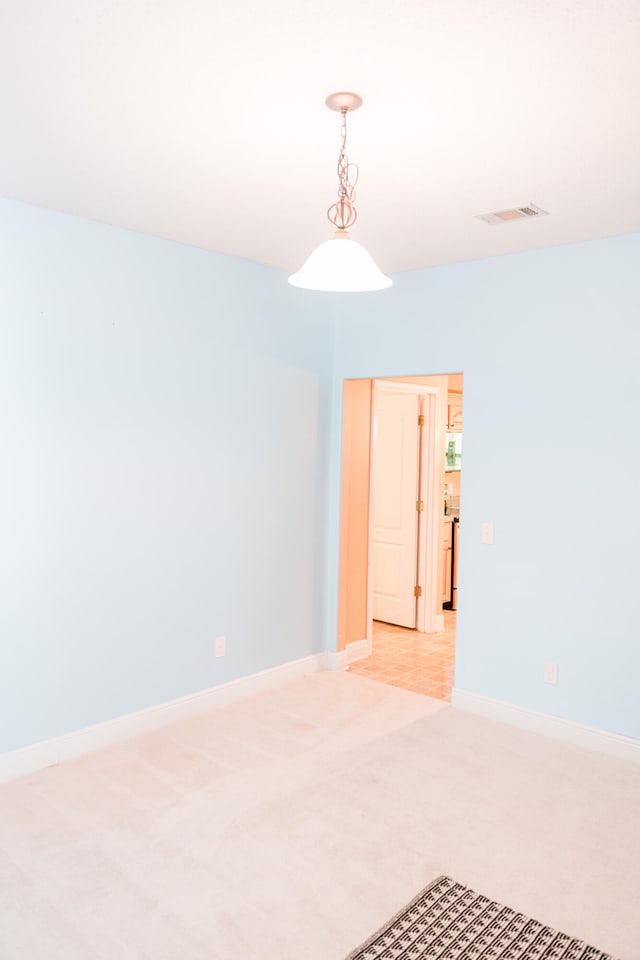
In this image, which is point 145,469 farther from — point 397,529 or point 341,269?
point 397,529

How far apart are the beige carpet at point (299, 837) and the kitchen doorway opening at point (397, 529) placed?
1.25 meters

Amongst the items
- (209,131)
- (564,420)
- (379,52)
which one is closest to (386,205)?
(209,131)

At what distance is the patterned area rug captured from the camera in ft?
7.16

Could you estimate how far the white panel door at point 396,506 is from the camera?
5.93 metres

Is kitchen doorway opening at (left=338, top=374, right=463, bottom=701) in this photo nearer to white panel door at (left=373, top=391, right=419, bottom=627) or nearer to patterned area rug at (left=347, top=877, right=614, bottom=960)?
white panel door at (left=373, top=391, right=419, bottom=627)

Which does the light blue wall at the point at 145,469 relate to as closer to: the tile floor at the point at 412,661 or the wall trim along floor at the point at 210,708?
the wall trim along floor at the point at 210,708

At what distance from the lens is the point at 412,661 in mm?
5160

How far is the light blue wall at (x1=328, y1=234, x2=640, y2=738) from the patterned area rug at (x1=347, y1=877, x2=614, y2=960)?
1.59 metres

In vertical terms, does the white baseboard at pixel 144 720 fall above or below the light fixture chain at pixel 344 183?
below

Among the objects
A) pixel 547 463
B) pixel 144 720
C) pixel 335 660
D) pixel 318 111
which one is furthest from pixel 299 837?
pixel 318 111

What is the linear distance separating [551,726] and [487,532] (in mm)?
1112

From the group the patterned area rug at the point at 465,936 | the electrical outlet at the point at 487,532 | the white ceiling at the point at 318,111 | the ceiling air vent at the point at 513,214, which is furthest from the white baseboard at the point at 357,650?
the ceiling air vent at the point at 513,214

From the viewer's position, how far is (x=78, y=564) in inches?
138

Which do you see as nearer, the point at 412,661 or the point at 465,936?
the point at 465,936
